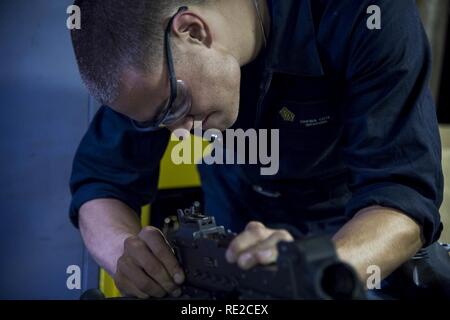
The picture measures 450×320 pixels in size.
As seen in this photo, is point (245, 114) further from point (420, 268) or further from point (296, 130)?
point (420, 268)

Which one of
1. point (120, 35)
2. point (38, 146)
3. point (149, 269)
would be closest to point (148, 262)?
point (149, 269)

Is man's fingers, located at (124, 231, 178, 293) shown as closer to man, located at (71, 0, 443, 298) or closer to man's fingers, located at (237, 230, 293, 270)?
man, located at (71, 0, 443, 298)

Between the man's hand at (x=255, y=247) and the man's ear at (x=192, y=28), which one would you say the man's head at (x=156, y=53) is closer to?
the man's ear at (x=192, y=28)

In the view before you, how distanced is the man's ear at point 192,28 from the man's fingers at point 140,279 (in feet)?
1.10

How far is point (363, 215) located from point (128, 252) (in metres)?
0.35

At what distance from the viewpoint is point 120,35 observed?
859 millimetres

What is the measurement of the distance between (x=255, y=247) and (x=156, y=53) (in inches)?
14.0

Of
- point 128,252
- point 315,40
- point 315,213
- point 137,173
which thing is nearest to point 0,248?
point 137,173

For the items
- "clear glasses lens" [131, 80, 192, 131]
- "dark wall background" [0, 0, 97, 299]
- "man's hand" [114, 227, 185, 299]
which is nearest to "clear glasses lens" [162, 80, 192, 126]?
"clear glasses lens" [131, 80, 192, 131]

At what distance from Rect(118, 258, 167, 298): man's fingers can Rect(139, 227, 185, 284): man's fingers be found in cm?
4

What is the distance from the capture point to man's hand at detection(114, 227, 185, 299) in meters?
0.83

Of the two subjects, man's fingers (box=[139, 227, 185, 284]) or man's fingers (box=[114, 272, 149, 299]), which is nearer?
man's fingers (box=[139, 227, 185, 284])

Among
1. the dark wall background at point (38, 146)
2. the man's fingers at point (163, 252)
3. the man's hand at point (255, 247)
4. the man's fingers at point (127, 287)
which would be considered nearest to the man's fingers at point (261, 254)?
the man's hand at point (255, 247)

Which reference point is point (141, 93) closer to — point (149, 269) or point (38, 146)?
point (149, 269)
